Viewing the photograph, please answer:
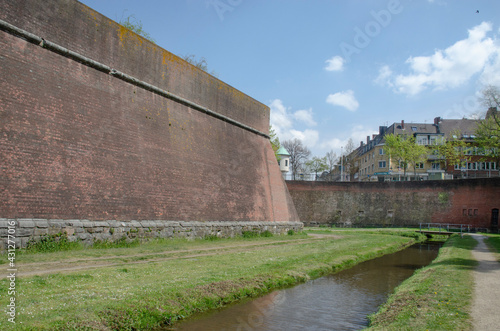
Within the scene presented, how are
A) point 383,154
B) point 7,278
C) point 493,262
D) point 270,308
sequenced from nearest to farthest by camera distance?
point 7,278 → point 270,308 → point 493,262 → point 383,154

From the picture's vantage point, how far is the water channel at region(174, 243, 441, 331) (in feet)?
21.9

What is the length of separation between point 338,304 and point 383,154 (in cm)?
6544

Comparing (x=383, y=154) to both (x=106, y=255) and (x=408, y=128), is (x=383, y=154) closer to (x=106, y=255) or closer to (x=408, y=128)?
(x=408, y=128)

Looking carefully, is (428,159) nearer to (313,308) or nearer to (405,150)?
(405,150)

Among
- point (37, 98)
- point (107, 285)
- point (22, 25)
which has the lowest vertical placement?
point (107, 285)

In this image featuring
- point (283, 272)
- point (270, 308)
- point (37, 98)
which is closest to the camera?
point (270, 308)

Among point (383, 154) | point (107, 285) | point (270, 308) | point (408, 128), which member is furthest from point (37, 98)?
point (408, 128)

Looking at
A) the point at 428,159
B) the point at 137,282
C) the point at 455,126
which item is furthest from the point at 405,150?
the point at 137,282

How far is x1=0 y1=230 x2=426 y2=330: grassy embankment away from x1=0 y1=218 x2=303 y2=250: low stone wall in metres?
0.52

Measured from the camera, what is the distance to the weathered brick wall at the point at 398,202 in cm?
3703

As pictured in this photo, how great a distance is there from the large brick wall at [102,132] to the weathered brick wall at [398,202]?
22975 millimetres

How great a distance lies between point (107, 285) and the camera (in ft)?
23.8

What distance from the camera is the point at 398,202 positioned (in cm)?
4116

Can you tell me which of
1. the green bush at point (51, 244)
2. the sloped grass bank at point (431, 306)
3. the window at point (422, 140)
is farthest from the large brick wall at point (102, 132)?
the window at point (422, 140)
